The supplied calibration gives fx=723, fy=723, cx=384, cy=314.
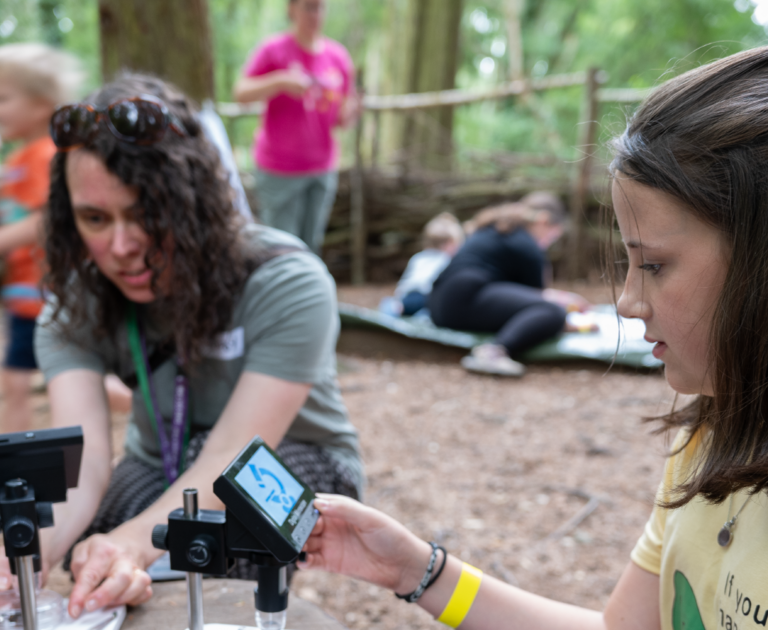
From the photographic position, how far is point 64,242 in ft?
5.32

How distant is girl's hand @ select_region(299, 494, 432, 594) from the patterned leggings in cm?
42

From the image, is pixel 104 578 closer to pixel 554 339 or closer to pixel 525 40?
pixel 554 339

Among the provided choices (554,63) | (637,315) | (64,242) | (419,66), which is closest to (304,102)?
(64,242)

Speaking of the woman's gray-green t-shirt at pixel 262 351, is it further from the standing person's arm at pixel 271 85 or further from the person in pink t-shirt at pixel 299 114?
the person in pink t-shirt at pixel 299 114

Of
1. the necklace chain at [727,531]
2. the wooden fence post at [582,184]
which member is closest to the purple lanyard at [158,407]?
the necklace chain at [727,531]

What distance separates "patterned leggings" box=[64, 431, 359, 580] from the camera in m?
1.64

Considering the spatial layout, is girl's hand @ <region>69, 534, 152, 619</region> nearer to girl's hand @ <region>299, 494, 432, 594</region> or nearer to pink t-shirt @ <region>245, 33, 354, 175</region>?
girl's hand @ <region>299, 494, 432, 594</region>

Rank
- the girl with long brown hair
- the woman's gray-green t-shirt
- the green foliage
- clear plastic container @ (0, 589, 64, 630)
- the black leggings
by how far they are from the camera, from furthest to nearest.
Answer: the green foliage < the black leggings < the woman's gray-green t-shirt < clear plastic container @ (0, 589, 64, 630) < the girl with long brown hair

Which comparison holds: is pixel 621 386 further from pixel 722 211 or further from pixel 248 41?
pixel 248 41

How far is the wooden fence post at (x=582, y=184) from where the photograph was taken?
22.9 ft

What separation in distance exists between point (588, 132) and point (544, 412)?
3985 mm

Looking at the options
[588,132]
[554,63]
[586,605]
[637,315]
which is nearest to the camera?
[637,315]

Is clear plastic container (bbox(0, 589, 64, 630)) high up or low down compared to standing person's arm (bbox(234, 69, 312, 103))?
down

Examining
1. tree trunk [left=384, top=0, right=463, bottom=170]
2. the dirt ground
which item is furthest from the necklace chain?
tree trunk [left=384, top=0, right=463, bottom=170]
